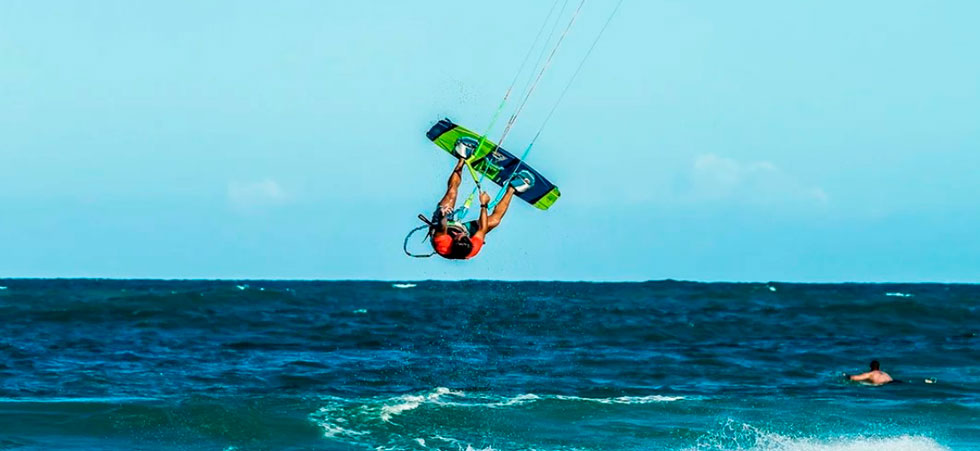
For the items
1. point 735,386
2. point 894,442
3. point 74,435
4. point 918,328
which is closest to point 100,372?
point 74,435

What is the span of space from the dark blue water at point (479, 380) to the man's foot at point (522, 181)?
5.99 meters

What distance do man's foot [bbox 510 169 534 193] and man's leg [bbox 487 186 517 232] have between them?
0.22 ft

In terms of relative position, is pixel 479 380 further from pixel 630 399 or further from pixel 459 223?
pixel 459 223

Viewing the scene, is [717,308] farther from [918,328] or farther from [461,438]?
[461,438]

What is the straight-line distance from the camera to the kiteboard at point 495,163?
14.0 m

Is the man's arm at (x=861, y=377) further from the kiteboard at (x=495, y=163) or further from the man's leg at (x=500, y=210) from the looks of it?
the man's leg at (x=500, y=210)

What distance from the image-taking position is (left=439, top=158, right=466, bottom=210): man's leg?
13.4m

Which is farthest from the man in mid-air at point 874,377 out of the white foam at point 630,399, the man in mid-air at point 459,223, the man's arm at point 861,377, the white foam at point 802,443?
the man in mid-air at point 459,223

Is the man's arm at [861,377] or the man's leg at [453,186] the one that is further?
the man's arm at [861,377]

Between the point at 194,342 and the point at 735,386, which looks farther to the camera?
the point at 194,342

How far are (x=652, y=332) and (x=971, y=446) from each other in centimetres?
1833

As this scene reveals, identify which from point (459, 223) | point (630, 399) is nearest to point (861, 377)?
point (630, 399)

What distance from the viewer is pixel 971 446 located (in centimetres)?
1892

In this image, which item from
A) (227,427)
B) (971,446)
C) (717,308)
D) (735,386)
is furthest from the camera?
(717,308)
